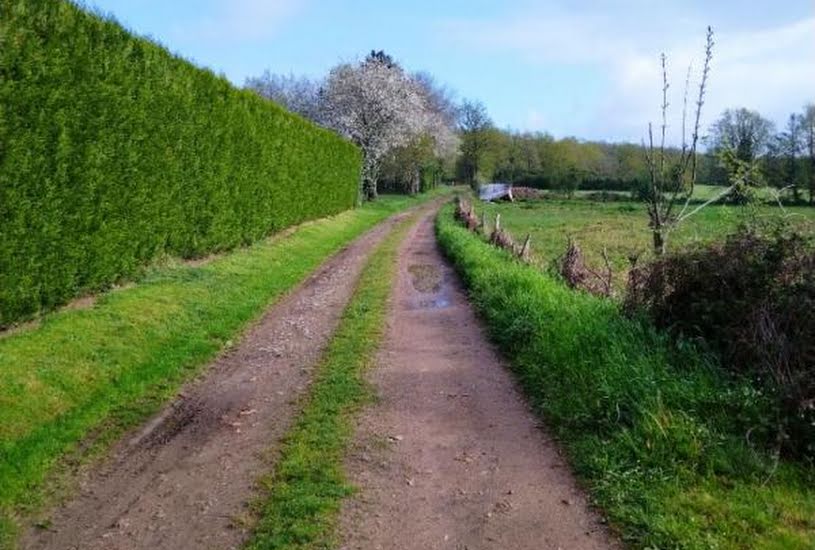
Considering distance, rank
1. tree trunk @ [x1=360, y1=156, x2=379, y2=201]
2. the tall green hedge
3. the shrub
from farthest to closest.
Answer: tree trunk @ [x1=360, y1=156, x2=379, y2=201] < the tall green hedge < the shrub

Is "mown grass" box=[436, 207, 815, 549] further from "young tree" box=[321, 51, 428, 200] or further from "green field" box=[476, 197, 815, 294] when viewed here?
"young tree" box=[321, 51, 428, 200]

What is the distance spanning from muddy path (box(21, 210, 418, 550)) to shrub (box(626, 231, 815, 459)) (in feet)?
12.7

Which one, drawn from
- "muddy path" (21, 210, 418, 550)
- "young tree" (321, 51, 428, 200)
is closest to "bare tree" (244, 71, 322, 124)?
"young tree" (321, 51, 428, 200)

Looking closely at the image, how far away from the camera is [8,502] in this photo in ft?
15.2

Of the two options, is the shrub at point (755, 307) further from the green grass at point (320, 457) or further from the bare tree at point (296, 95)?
the bare tree at point (296, 95)

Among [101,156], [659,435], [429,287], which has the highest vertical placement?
[101,156]

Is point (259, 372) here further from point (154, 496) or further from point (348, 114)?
point (348, 114)

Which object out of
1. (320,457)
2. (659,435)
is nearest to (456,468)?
(320,457)

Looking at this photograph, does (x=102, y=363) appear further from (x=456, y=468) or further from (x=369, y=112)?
(x=369, y=112)

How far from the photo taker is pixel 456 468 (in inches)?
202

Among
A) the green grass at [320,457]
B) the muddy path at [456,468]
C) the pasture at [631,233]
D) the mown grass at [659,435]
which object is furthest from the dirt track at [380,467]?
the pasture at [631,233]

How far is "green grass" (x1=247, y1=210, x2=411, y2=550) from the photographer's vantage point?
4.14 metres

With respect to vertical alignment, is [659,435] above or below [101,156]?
below

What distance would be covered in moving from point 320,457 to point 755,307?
3891 mm
